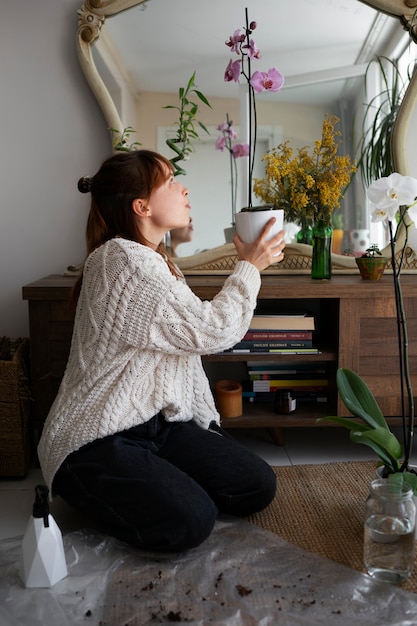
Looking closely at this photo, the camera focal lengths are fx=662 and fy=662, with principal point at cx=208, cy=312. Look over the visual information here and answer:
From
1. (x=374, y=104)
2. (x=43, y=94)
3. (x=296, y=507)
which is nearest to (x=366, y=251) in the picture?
(x=374, y=104)

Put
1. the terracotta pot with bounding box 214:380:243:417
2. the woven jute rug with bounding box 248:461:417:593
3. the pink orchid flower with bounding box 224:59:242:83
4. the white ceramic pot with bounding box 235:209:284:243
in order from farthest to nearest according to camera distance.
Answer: the pink orchid flower with bounding box 224:59:242:83, the terracotta pot with bounding box 214:380:243:417, the white ceramic pot with bounding box 235:209:284:243, the woven jute rug with bounding box 248:461:417:593

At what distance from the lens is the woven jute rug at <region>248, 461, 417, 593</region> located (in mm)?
1616

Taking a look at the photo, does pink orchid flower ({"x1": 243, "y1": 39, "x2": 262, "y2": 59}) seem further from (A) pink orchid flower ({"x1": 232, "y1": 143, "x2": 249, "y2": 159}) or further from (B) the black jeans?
(B) the black jeans

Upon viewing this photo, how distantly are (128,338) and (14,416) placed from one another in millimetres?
669

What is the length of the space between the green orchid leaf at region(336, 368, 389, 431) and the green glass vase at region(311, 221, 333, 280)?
1.79 ft

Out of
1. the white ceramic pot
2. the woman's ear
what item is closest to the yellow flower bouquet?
the white ceramic pot

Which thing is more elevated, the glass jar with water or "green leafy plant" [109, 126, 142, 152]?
"green leafy plant" [109, 126, 142, 152]

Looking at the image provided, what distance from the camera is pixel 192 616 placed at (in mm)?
1346

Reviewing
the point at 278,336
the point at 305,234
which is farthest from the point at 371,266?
the point at 278,336

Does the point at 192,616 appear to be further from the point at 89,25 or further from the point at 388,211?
the point at 89,25

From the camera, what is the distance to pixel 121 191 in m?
1.69

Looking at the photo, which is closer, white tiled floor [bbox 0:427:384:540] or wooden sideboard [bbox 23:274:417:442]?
white tiled floor [bbox 0:427:384:540]

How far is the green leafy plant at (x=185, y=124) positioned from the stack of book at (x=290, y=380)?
74 centimetres

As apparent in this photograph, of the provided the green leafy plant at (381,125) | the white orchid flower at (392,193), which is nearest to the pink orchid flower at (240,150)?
the green leafy plant at (381,125)
